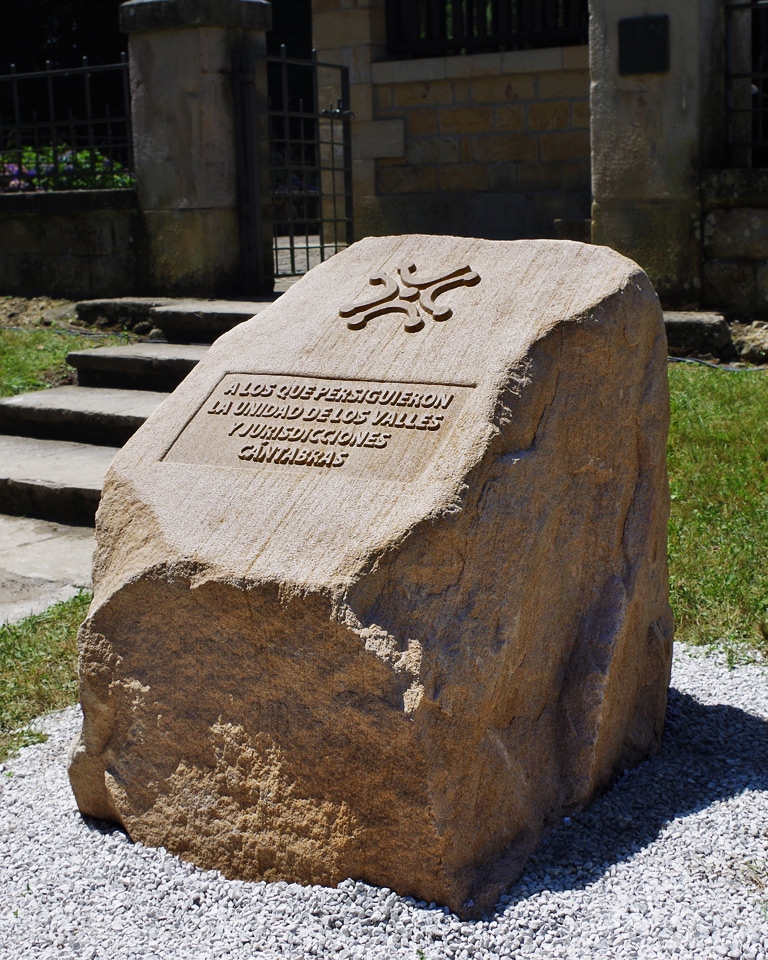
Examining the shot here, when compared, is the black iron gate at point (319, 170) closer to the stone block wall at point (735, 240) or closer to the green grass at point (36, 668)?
the stone block wall at point (735, 240)

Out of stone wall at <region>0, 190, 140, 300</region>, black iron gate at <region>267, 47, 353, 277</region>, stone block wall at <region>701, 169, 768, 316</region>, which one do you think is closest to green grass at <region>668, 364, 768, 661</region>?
stone block wall at <region>701, 169, 768, 316</region>

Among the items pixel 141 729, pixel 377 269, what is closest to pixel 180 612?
pixel 141 729

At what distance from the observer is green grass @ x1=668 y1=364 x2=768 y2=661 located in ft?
12.1

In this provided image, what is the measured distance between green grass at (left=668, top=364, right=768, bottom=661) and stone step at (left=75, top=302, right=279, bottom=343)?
2.34 metres

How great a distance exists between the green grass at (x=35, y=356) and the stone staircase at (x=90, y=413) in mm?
428

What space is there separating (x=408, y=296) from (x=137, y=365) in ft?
11.8

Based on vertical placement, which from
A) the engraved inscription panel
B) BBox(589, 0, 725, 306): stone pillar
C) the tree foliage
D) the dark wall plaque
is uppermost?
the tree foliage

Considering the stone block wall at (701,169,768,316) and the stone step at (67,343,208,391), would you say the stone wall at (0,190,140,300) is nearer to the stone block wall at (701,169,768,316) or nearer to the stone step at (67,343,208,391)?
the stone step at (67,343,208,391)

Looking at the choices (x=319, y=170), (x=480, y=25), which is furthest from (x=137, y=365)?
(x=480, y=25)

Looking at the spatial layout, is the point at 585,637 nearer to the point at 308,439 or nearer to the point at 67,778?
the point at 308,439

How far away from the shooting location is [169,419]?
2.77 meters

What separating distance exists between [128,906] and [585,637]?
1128 mm

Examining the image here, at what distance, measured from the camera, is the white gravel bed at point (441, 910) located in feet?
6.94

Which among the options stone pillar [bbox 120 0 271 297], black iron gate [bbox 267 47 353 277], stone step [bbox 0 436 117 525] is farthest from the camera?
black iron gate [bbox 267 47 353 277]
